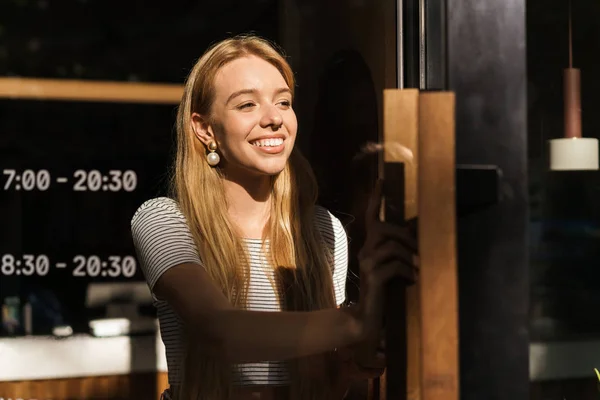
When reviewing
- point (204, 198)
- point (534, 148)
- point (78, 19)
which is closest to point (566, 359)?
point (534, 148)

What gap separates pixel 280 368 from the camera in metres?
1.20

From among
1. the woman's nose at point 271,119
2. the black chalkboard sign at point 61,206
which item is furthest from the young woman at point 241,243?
the black chalkboard sign at point 61,206

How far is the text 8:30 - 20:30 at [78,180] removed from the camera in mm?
3262

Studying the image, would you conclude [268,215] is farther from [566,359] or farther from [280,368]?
[566,359]

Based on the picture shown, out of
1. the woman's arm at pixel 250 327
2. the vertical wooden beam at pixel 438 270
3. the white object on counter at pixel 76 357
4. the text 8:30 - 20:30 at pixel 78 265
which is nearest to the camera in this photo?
the vertical wooden beam at pixel 438 270

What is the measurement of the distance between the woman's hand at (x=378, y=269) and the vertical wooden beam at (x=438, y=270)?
0.11 feet

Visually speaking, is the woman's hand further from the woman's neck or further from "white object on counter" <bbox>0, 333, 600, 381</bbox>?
"white object on counter" <bbox>0, 333, 600, 381</bbox>

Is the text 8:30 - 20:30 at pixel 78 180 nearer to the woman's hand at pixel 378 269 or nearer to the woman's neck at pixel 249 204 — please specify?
the woman's neck at pixel 249 204

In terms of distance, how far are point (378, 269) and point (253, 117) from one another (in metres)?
0.41

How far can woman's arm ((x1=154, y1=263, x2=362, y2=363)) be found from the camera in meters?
1.02

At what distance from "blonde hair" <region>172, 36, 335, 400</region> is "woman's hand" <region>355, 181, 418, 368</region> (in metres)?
0.18

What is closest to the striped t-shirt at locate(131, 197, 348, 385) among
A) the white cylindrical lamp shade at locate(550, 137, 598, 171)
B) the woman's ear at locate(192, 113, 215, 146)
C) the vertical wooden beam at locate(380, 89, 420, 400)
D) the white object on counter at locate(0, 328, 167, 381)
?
the woman's ear at locate(192, 113, 215, 146)

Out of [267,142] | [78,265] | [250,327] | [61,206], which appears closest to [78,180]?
[61,206]

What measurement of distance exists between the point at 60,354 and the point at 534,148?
7.65 feet
